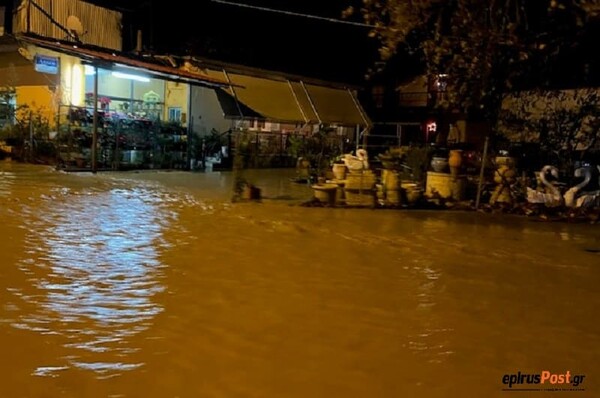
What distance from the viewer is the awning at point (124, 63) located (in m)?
17.0

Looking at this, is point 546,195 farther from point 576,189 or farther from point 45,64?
point 45,64

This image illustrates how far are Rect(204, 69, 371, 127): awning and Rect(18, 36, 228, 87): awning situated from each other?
99 centimetres

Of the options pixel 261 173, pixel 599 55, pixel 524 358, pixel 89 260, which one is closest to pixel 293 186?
pixel 261 173

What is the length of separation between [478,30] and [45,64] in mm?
15382

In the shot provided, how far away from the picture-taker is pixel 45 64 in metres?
20.1

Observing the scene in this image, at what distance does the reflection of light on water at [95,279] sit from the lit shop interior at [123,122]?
359 inches

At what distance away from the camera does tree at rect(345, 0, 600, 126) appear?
8.62 meters

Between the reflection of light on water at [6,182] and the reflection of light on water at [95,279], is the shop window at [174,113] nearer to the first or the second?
the reflection of light on water at [6,182]

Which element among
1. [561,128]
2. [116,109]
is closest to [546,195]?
[561,128]

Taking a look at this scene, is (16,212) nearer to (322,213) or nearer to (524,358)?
(322,213)

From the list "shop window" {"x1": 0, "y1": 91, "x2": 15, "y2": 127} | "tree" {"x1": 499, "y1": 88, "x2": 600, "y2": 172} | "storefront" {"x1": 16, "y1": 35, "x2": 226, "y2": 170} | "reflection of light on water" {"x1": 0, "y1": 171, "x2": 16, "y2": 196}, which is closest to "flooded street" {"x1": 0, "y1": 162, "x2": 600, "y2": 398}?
"reflection of light on water" {"x1": 0, "y1": 171, "x2": 16, "y2": 196}

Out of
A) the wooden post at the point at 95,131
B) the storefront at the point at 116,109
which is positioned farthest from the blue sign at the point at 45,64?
the wooden post at the point at 95,131

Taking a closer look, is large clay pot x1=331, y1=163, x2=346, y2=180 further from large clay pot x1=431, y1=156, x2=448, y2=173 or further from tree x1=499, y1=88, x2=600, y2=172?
tree x1=499, y1=88, x2=600, y2=172

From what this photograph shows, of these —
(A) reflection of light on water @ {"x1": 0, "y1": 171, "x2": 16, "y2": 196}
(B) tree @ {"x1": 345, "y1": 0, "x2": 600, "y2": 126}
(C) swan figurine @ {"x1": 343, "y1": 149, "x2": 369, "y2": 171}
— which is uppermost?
(B) tree @ {"x1": 345, "y1": 0, "x2": 600, "y2": 126}
